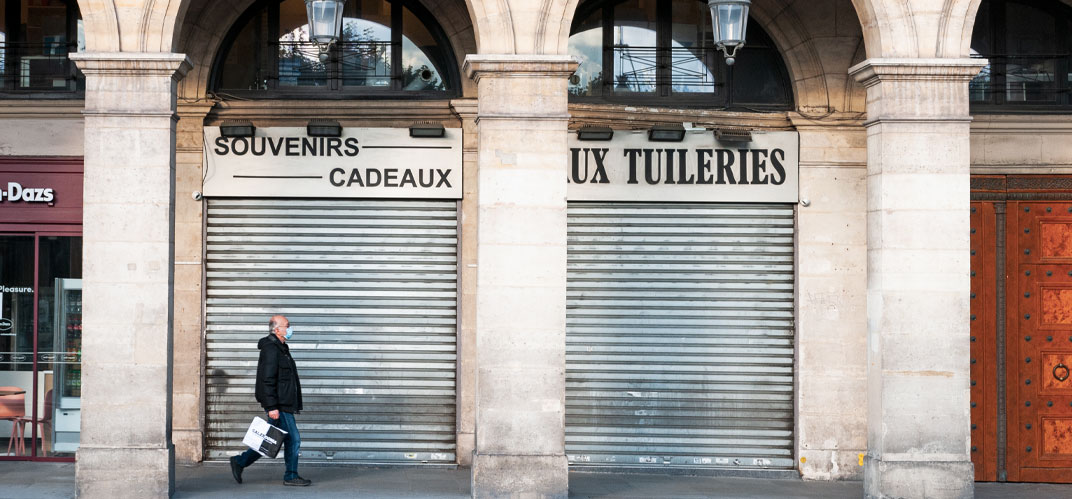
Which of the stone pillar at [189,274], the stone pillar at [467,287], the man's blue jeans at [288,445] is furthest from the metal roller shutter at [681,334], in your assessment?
the stone pillar at [189,274]

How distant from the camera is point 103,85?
10.4 m

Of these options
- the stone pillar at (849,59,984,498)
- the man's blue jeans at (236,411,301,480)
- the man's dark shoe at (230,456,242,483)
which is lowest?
the man's dark shoe at (230,456,242,483)

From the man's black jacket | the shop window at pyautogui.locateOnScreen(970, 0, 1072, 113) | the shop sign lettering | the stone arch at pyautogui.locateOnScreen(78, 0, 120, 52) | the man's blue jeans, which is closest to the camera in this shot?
the stone arch at pyautogui.locateOnScreen(78, 0, 120, 52)

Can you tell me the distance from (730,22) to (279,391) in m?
5.36

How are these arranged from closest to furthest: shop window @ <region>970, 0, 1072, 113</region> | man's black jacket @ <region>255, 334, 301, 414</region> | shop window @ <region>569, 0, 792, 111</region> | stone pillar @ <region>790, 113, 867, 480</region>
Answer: man's black jacket @ <region>255, 334, 301, 414</region>
stone pillar @ <region>790, 113, 867, 480</region>
shop window @ <region>970, 0, 1072, 113</region>
shop window @ <region>569, 0, 792, 111</region>

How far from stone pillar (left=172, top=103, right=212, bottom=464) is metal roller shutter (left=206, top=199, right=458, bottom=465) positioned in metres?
0.14

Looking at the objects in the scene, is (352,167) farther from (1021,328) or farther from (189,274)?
A: (1021,328)

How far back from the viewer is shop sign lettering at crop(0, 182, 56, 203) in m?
12.6

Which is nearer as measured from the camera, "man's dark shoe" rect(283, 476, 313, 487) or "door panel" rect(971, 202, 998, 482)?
"man's dark shoe" rect(283, 476, 313, 487)

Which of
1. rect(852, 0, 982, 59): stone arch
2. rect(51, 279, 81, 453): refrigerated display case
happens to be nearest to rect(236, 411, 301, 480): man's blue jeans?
rect(51, 279, 81, 453): refrigerated display case

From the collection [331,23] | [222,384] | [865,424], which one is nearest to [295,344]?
[222,384]

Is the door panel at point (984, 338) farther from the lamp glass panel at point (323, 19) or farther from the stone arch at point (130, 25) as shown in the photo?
the stone arch at point (130, 25)

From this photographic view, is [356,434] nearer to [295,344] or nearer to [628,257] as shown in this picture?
[295,344]

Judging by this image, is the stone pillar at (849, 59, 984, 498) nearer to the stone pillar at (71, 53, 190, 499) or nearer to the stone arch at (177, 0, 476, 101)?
the stone arch at (177, 0, 476, 101)
